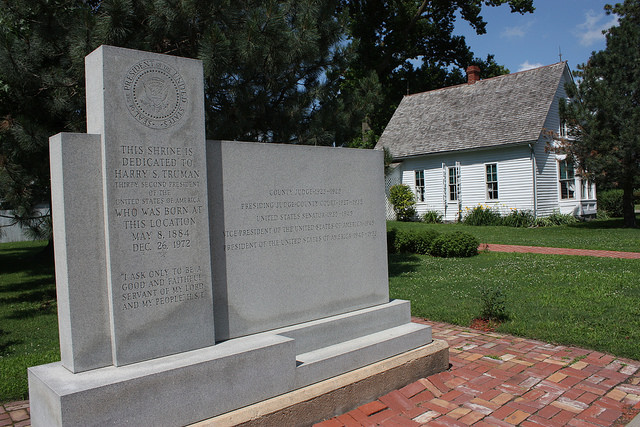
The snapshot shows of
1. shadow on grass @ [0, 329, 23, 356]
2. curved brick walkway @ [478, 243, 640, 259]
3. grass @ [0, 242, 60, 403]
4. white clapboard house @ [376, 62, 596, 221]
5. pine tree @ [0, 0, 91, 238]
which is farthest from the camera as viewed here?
white clapboard house @ [376, 62, 596, 221]

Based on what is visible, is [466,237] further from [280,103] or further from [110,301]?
[110,301]

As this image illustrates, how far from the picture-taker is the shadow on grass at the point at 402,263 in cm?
1092

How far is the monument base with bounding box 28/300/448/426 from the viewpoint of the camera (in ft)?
9.57

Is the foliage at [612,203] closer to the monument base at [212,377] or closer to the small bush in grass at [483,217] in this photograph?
the small bush in grass at [483,217]

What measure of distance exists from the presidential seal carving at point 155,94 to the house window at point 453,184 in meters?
22.8

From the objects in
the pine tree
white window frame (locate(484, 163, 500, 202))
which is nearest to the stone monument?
the pine tree

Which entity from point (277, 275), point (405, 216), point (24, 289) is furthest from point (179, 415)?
point (405, 216)

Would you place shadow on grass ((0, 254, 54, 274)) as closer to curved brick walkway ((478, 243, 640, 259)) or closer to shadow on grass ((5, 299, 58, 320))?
shadow on grass ((5, 299, 58, 320))

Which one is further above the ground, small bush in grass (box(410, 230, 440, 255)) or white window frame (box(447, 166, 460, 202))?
white window frame (box(447, 166, 460, 202))

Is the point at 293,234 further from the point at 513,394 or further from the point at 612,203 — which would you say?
the point at 612,203

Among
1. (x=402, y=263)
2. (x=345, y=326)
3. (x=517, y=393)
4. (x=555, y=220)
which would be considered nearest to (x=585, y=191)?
(x=555, y=220)

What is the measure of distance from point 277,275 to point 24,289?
8.95 m

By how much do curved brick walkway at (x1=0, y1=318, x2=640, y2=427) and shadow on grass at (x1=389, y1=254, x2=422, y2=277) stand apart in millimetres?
5367

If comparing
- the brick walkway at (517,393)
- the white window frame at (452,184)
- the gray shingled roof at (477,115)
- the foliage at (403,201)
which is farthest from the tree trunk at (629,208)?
the brick walkway at (517,393)
